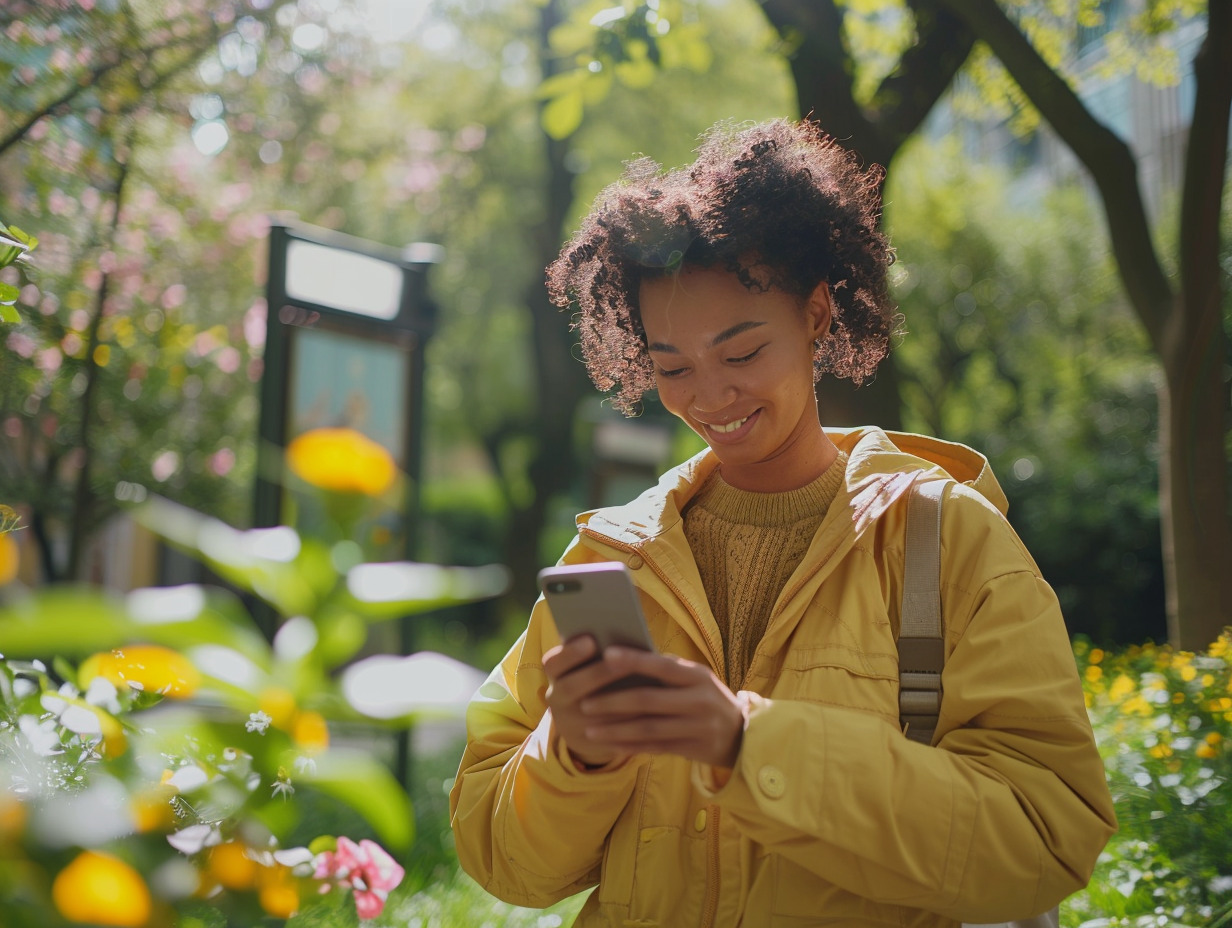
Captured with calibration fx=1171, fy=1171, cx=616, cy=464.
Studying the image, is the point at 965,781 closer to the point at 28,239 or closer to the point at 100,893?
the point at 100,893

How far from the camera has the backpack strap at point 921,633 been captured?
179 centimetres

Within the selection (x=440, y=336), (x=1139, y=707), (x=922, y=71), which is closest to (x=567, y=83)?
(x=922, y=71)

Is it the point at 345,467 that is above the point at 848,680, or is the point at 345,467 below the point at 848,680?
above

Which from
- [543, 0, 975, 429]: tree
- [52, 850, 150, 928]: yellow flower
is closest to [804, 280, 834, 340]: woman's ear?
[52, 850, 150, 928]: yellow flower

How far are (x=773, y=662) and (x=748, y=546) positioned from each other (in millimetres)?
274

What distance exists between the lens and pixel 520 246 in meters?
16.9

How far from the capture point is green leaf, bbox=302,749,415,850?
79 centimetres

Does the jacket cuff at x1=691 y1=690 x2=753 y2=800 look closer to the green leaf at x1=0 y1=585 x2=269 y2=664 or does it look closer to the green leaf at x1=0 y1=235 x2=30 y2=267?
the green leaf at x1=0 y1=585 x2=269 y2=664

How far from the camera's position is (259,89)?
30.1 feet

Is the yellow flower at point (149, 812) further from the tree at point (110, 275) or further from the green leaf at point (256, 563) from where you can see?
the tree at point (110, 275)

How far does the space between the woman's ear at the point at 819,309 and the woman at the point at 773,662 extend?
10mm

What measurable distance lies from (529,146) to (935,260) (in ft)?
22.5

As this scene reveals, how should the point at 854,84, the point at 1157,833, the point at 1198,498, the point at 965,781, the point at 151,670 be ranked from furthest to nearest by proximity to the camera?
the point at 854,84, the point at 1198,498, the point at 1157,833, the point at 965,781, the point at 151,670

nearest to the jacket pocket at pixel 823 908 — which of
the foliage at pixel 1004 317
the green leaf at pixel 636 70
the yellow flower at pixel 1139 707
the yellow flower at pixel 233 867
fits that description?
the yellow flower at pixel 233 867
